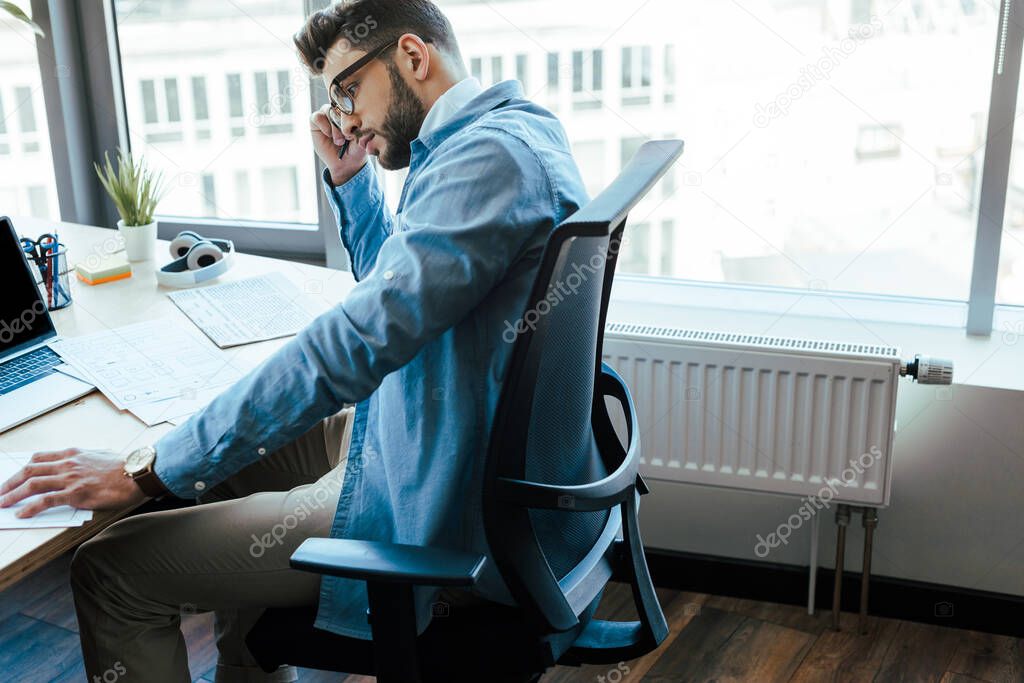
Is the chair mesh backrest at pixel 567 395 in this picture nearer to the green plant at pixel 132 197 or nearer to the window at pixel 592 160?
the window at pixel 592 160

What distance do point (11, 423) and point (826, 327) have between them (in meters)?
1.68

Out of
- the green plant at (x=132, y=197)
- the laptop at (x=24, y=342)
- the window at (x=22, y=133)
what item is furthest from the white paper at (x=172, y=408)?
the window at (x=22, y=133)

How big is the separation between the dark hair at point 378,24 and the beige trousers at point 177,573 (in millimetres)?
634

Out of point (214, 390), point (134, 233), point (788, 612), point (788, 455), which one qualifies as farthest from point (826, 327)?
point (134, 233)

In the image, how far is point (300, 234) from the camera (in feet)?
9.05

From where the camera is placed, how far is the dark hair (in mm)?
1481

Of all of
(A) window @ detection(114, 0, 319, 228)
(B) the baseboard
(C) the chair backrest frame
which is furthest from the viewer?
(A) window @ detection(114, 0, 319, 228)

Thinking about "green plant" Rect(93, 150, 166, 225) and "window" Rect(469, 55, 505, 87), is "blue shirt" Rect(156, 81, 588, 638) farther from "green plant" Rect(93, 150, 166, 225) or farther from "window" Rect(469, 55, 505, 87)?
"window" Rect(469, 55, 505, 87)

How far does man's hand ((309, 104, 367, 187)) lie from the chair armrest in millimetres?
870

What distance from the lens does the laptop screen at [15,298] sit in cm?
177

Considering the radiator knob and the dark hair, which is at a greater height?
the dark hair

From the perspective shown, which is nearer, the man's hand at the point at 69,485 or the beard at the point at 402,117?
the man's hand at the point at 69,485

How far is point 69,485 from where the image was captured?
1.36 meters

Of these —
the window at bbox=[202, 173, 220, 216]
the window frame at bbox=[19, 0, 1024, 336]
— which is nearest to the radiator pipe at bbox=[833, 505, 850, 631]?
the window frame at bbox=[19, 0, 1024, 336]
